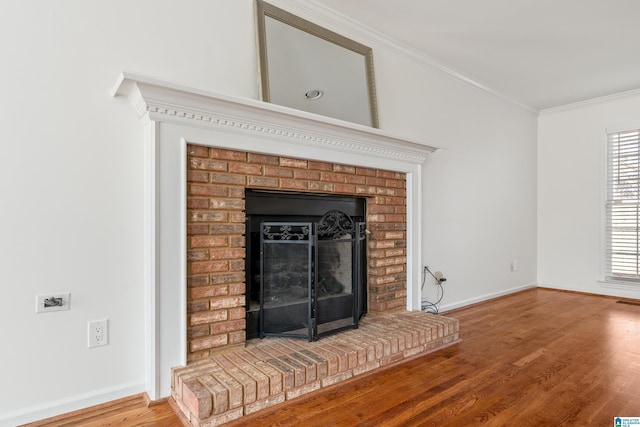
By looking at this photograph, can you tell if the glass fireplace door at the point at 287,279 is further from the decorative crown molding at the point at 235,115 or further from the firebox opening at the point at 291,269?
the decorative crown molding at the point at 235,115

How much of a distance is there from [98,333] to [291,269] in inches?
42.8

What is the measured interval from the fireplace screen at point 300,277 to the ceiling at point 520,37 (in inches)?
64.0

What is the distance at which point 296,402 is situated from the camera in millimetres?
1849

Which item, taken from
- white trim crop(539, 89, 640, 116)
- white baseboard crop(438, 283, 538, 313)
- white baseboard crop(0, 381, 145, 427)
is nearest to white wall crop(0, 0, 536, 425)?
white baseboard crop(0, 381, 145, 427)

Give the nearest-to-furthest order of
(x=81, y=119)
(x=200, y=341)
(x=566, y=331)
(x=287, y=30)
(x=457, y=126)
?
(x=81, y=119) < (x=200, y=341) < (x=287, y=30) < (x=566, y=331) < (x=457, y=126)

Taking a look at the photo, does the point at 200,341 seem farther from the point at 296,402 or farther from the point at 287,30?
the point at 287,30

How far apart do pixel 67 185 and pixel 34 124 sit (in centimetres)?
30

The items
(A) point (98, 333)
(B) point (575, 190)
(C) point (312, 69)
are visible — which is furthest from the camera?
(B) point (575, 190)

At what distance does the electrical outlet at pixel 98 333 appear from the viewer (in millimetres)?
1779

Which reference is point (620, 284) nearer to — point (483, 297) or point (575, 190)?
point (575, 190)

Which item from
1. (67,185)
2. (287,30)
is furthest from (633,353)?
(67,185)

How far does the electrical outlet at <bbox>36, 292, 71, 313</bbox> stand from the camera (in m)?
1.66

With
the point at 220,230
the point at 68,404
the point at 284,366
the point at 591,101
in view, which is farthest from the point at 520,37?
the point at 68,404

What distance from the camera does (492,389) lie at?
6.62ft
